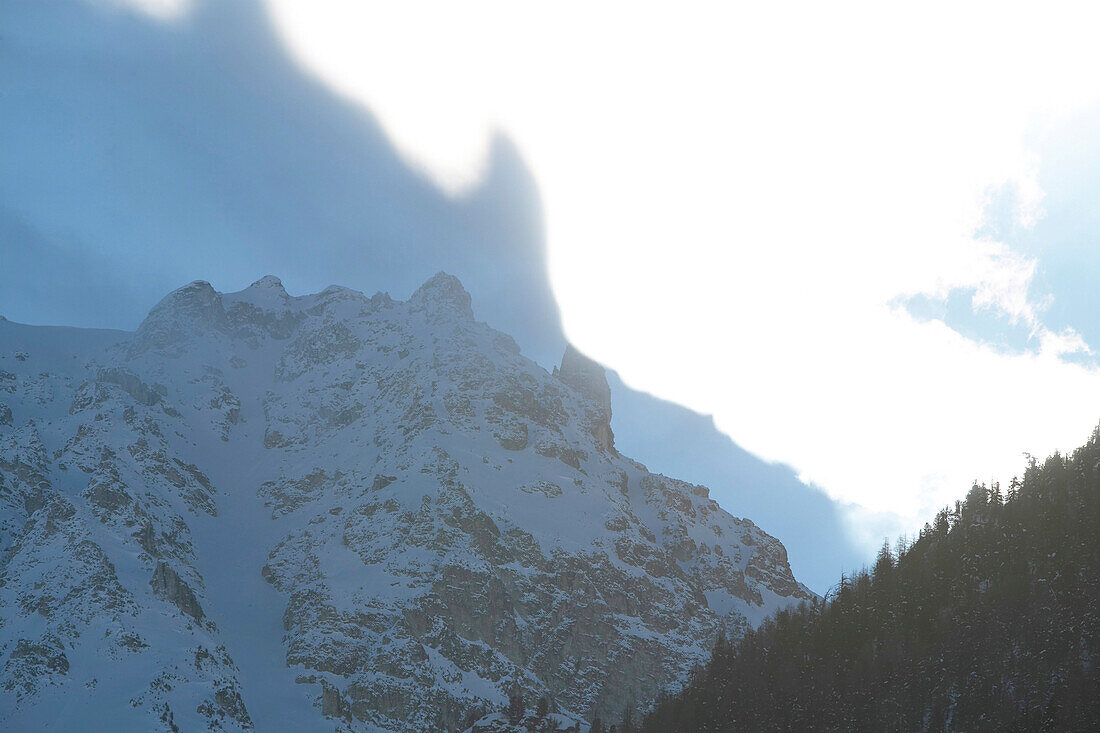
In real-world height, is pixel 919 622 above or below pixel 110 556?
above

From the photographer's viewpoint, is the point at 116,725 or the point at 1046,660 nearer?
the point at 1046,660

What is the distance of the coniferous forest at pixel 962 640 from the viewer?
109438 mm

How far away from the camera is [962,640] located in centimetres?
12331

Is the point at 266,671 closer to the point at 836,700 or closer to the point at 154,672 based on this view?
the point at 154,672

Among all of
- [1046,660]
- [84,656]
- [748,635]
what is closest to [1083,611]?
[1046,660]

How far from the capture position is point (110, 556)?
190 meters

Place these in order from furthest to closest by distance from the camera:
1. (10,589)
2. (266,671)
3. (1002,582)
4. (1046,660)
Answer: (266,671), (10,589), (1002,582), (1046,660)

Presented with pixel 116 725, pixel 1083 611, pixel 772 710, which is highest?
pixel 1083 611

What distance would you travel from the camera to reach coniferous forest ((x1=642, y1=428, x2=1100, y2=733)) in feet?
359

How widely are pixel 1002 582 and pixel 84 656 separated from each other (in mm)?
154674

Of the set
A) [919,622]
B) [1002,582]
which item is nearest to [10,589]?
[919,622]

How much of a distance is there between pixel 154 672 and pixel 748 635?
378 ft

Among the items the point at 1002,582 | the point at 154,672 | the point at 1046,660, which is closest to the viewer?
the point at 1046,660

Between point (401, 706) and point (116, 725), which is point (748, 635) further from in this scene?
point (116, 725)
